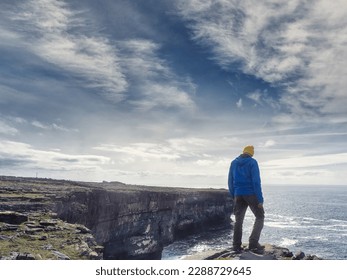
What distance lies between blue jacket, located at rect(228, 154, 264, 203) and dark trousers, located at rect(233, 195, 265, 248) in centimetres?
18

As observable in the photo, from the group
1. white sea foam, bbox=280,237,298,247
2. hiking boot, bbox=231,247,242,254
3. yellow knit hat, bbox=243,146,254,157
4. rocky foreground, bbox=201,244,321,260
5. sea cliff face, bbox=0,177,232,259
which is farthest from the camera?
white sea foam, bbox=280,237,298,247

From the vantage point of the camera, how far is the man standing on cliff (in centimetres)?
933

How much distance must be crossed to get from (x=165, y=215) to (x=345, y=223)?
6967cm

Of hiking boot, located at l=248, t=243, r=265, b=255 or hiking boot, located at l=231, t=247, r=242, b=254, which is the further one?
hiking boot, located at l=231, t=247, r=242, b=254

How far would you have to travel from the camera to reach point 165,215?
249 feet

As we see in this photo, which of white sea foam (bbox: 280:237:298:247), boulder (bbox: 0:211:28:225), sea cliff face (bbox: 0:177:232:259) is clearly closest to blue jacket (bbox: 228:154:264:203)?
boulder (bbox: 0:211:28:225)

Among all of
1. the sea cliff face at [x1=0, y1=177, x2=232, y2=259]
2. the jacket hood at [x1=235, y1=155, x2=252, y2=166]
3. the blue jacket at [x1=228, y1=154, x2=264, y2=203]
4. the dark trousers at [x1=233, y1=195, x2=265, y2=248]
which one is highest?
the jacket hood at [x1=235, y1=155, x2=252, y2=166]

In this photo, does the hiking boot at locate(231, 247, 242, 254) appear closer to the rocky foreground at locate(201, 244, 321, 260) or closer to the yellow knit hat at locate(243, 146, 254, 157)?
the rocky foreground at locate(201, 244, 321, 260)

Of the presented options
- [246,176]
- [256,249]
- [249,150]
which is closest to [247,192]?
[246,176]

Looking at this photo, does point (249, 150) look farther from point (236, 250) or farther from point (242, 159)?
point (236, 250)

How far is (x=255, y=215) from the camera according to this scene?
9383 mm

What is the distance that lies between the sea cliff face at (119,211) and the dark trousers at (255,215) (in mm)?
18706
